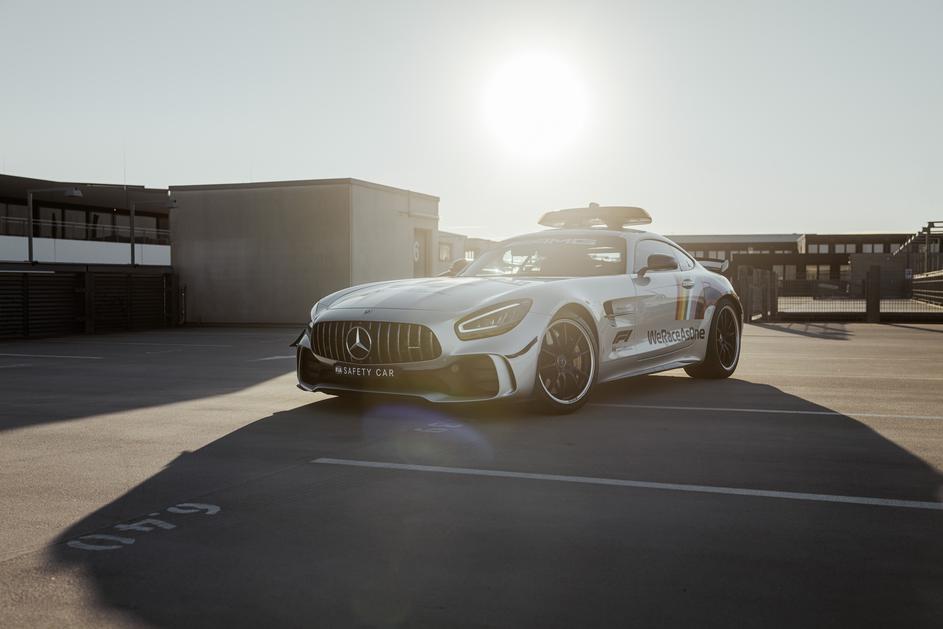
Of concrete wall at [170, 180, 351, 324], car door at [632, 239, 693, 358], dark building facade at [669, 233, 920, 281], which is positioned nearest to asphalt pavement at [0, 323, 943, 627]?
car door at [632, 239, 693, 358]

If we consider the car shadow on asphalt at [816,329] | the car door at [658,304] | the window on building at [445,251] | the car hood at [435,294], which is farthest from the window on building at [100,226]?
the car door at [658,304]

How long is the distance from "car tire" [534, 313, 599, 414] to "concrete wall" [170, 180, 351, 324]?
15.6m

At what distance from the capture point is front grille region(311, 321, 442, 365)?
5.82m

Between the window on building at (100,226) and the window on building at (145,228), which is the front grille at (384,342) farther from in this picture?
the window on building at (145,228)

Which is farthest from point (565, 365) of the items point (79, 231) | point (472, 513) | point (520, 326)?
point (79, 231)

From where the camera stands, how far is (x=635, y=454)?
4750 mm

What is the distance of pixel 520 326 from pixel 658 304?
190 centimetres

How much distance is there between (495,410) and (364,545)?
3416mm

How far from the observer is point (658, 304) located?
7.34 metres

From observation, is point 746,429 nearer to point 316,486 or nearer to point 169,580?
point 316,486

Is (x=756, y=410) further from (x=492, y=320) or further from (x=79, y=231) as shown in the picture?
(x=79, y=231)

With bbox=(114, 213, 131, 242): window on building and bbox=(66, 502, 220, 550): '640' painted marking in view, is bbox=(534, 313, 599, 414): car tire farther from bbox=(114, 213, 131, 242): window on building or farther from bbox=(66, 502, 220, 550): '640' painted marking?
bbox=(114, 213, 131, 242): window on building

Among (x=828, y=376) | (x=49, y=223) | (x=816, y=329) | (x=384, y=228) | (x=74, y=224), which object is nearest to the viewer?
(x=828, y=376)

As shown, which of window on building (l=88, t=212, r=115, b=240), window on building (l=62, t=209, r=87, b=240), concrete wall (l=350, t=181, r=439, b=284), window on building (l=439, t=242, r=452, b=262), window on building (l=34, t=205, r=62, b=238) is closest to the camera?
concrete wall (l=350, t=181, r=439, b=284)
